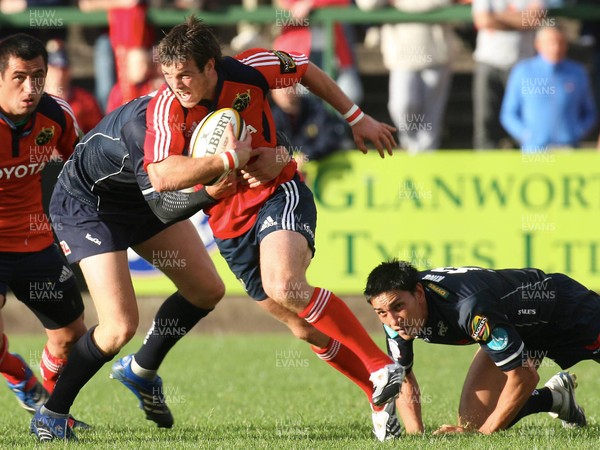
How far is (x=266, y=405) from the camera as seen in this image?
26.7ft

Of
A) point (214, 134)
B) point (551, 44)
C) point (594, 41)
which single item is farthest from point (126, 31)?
point (214, 134)

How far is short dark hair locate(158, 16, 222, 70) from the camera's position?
233 inches

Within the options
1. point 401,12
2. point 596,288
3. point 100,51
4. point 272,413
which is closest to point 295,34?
point 401,12

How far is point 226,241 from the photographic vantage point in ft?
22.3

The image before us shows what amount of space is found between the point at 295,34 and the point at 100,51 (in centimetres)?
221

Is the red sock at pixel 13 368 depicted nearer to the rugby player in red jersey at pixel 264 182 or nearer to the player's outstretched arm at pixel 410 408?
the rugby player in red jersey at pixel 264 182

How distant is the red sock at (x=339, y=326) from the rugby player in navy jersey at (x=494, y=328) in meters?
0.17

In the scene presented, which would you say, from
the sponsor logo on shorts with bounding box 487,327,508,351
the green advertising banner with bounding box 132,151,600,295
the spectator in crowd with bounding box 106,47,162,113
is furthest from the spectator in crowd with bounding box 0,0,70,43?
the sponsor logo on shorts with bounding box 487,327,508,351

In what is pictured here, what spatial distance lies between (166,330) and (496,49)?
6.28 metres

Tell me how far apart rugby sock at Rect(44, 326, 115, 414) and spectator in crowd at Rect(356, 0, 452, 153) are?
611 cm

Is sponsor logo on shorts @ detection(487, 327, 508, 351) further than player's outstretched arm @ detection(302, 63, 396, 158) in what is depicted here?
No

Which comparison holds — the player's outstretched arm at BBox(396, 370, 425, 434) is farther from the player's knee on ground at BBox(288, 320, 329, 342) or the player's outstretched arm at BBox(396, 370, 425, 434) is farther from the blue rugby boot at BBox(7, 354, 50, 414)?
the blue rugby boot at BBox(7, 354, 50, 414)

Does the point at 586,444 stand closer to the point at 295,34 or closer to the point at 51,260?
the point at 51,260

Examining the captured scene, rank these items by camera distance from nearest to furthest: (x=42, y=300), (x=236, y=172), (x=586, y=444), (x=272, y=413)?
(x=586, y=444), (x=236, y=172), (x=42, y=300), (x=272, y=413)
